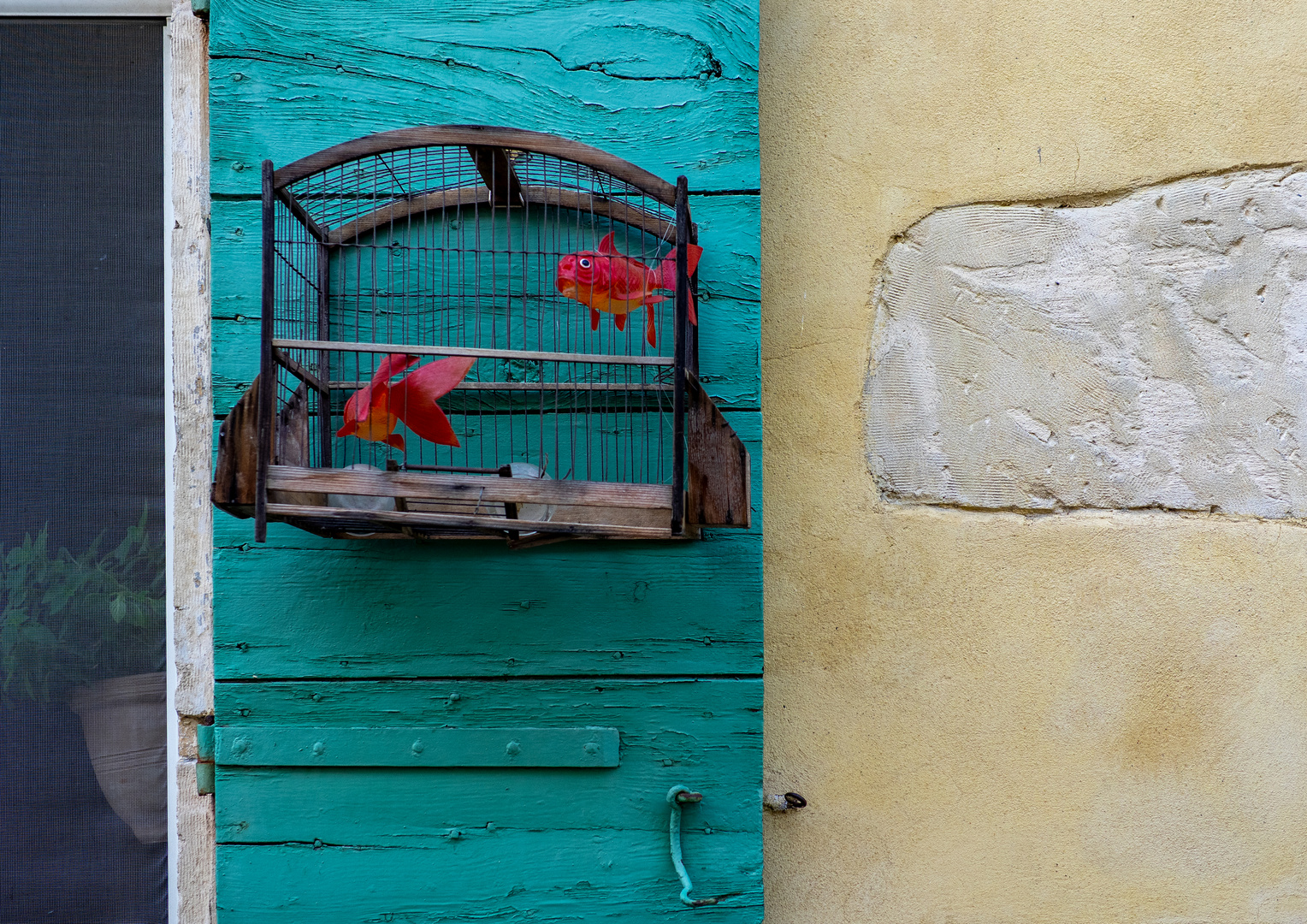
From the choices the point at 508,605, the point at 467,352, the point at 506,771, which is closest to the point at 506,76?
the point at 467,352

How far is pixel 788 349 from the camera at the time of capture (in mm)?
1395

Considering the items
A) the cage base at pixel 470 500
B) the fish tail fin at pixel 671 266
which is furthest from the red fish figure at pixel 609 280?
the cage base at pixel 470 500

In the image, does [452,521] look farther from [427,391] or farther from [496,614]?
[496,614]

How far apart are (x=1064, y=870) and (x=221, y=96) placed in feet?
5.58

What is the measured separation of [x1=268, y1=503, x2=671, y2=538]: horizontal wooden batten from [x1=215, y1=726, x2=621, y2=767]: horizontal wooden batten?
15.1 inches

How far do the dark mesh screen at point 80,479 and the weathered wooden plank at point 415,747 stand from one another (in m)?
0.25

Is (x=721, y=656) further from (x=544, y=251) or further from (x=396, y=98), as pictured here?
(x=396, y=98)

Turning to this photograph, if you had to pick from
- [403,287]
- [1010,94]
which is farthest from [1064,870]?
[403,287]

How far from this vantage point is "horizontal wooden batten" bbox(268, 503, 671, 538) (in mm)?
1017

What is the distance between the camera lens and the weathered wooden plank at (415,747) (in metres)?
1.27

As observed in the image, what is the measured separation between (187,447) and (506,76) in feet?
2.46

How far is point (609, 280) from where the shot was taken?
1107 mm

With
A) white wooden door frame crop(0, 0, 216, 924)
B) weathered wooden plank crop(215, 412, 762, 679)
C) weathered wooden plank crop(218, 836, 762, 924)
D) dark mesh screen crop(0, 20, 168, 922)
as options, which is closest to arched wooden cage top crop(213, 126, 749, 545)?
weathered wooden plank crop(215, 412, 762, 679)

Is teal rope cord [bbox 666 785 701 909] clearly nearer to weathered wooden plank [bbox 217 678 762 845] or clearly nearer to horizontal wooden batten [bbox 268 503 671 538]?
weathered wooden plank [bbox 217 678 762 845]
